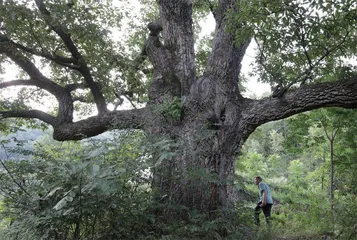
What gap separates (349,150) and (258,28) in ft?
15.9

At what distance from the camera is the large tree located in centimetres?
467

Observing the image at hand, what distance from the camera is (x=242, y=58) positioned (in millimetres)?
6992

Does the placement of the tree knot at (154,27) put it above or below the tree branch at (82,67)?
above

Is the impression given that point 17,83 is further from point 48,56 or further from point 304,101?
point 304,101

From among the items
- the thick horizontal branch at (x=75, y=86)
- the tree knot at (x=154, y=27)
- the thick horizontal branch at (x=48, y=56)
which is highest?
the tree knot at (x=154, y=27)

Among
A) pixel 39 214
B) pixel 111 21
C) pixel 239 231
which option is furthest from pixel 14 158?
pixel 111 21

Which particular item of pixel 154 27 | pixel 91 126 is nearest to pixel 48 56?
pixel 91 126

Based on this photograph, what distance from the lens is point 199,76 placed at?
7.19m

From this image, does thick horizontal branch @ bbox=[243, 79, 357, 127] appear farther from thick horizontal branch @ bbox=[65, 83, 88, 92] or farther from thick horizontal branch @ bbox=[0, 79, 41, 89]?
thick horizontal branch @ bbox=[0, 79, 41, 89]

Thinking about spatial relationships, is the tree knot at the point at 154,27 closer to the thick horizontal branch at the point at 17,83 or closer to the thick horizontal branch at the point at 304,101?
the thick horizontal branch at the point at 304,101

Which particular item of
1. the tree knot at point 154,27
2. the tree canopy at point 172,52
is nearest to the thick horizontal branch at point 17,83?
the tree canopy at point 172,52

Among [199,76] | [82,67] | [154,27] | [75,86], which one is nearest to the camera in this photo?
[199,76]

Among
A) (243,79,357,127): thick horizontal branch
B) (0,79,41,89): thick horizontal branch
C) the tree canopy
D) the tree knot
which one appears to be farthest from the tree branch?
(243,79,357,127): thick horizontal branch

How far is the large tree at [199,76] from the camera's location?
4672 mm
